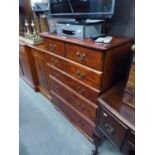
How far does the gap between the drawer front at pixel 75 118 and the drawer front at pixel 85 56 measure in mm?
644

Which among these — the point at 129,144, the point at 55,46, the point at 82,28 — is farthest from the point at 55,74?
the point at 129,144

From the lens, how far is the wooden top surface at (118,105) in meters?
0.77

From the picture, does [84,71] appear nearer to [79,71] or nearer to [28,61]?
[79,71]

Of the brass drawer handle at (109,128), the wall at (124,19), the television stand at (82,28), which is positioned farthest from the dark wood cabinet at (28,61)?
the brass drawer handle at (109,128)

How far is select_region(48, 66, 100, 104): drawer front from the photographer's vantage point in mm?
1087

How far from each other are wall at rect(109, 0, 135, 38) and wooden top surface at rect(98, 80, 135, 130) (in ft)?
1.55

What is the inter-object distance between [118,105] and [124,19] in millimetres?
757

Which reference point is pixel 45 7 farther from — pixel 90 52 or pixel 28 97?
pixel 28 97

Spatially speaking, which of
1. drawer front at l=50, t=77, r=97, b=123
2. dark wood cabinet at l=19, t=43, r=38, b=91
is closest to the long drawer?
drawer front at l=50, t=77, r=97, b=123

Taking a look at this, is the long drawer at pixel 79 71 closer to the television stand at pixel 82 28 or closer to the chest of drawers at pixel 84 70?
the chest of drawers at pixel 84 70

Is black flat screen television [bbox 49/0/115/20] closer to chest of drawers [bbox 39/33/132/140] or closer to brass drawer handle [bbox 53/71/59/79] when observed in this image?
chest of drawers [bbox 39/33/132/140]

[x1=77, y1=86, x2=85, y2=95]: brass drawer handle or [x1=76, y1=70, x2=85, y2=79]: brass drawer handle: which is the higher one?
[x1=76, y1=70, x2=85, y2=79]: brass drawer handle

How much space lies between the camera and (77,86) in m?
1.22
